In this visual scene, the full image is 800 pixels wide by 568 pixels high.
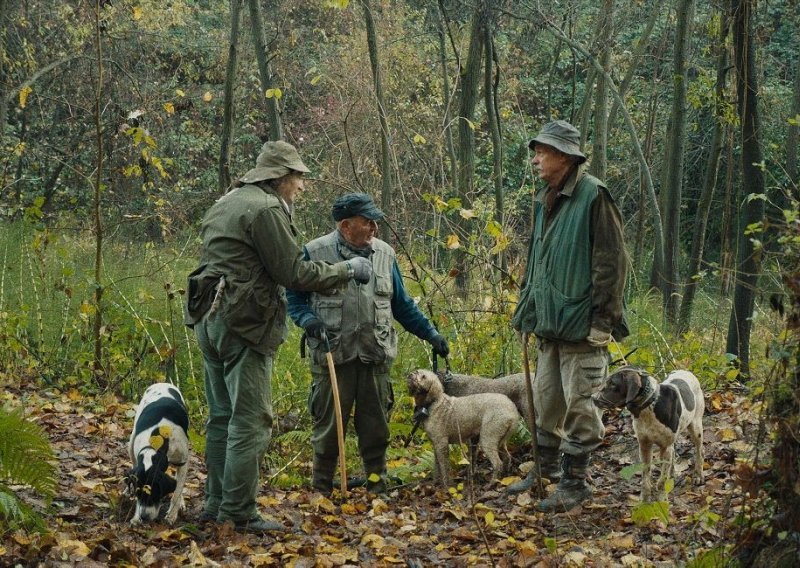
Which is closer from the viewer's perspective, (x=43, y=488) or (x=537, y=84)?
(x=43, y=488)

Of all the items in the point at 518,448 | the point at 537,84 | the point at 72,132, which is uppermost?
the point at 537,84

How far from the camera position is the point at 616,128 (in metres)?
28.0

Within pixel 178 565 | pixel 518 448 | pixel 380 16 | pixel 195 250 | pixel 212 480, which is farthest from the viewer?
pixel 380 16

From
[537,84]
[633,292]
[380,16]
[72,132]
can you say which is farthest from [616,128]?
[72,132]

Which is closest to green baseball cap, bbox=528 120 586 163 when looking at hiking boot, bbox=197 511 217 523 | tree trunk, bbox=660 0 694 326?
hiking boot, bbox=197 511 217 523

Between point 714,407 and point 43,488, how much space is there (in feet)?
19.6

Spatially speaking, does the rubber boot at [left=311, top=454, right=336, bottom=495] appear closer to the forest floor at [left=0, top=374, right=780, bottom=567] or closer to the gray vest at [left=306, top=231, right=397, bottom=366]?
the forest floor at [left=0, top=374, right=780, bottom=567]

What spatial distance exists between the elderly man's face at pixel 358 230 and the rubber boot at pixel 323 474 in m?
1.69

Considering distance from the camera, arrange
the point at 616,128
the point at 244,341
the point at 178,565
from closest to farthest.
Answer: the point at 178,565, the point at 244,341, the point at 616,128

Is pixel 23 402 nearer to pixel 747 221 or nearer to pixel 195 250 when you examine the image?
pixel 195 250

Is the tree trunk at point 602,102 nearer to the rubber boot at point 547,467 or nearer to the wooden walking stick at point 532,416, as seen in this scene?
the rubber boot at point 547,467

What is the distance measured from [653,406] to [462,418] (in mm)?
1779

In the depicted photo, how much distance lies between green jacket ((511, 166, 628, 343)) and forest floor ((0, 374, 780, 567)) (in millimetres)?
1181

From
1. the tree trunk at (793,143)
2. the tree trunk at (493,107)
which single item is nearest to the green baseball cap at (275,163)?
the tree trunk at (493,107)
